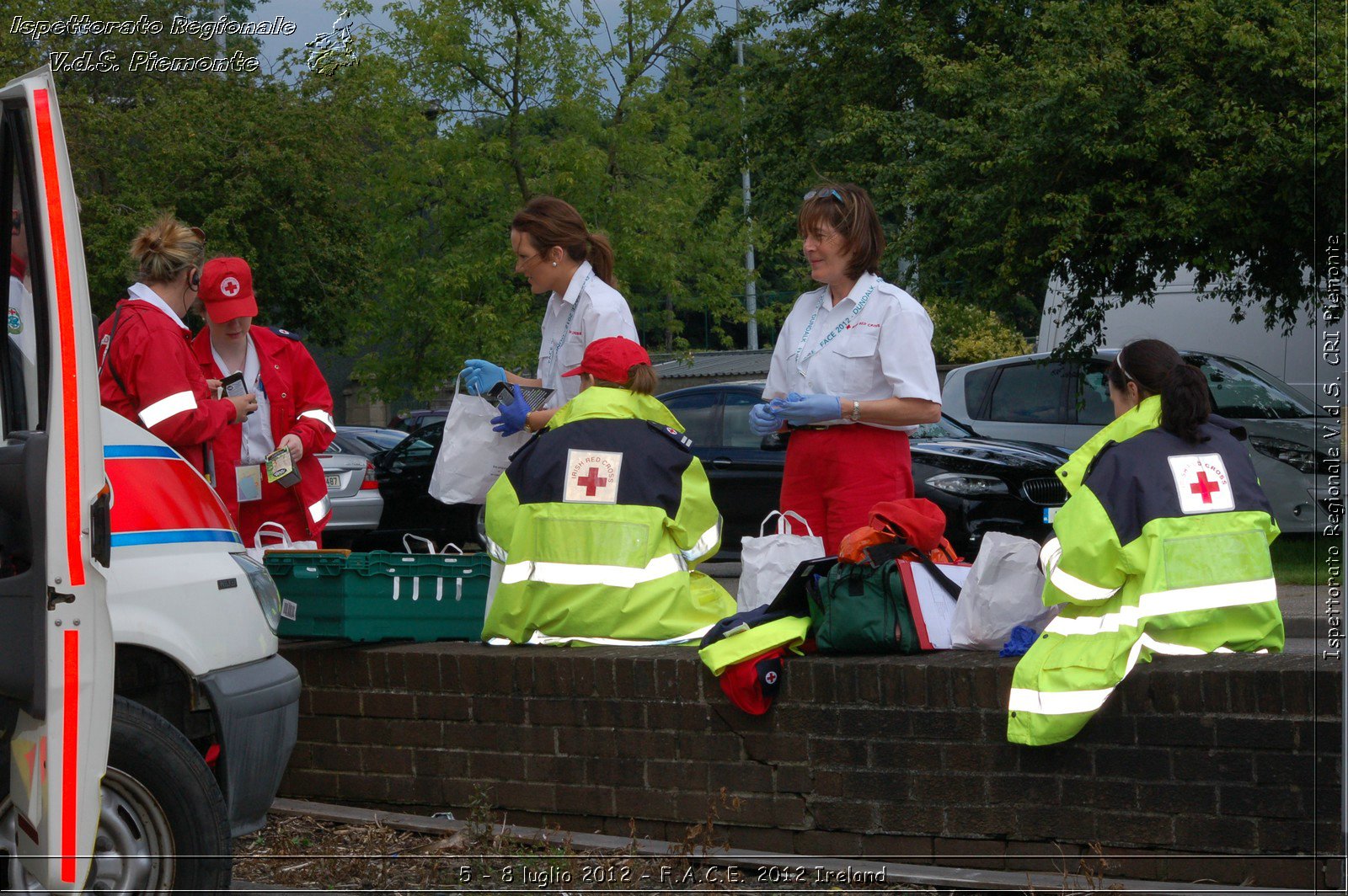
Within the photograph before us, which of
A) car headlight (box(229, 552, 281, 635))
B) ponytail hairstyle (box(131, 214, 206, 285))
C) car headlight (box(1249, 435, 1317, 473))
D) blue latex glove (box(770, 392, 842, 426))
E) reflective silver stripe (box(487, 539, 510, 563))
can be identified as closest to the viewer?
car headlight (box(229, 552, 281, 635))

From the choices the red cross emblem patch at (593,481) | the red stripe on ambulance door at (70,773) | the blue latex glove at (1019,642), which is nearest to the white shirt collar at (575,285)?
the red cross emblem patch at (593,481)

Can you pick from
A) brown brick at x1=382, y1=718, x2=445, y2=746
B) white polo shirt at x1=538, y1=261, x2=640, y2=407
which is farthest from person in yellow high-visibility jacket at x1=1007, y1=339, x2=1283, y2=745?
brown brick at x1=382, y1=718, x2=445, y2=746

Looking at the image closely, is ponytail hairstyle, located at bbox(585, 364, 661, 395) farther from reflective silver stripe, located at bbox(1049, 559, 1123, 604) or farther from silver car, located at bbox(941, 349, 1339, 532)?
silver car, located at bbox(941, 349, 1339, 532)

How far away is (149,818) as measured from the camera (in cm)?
342

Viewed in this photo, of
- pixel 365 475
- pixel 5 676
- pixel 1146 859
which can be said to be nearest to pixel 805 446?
pixel 1146 859

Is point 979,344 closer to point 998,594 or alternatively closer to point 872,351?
point 872,351

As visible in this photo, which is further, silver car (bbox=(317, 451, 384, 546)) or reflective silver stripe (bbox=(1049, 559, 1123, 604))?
silver car (bbox=(317, 451, 384, 546))

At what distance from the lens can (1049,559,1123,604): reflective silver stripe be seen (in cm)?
394

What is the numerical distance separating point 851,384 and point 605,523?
95cm

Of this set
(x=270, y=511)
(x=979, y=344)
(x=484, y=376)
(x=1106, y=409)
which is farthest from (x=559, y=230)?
(x=979, y=344)

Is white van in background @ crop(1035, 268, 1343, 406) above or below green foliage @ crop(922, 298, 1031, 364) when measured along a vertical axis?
below

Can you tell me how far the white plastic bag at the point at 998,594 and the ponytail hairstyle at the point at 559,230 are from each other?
75.2 inches

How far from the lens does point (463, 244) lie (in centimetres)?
2106

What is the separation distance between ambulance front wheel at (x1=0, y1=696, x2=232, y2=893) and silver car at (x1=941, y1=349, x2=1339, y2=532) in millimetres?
8548
